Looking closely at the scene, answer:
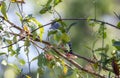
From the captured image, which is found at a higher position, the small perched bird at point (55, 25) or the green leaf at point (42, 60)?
the small perched bird at point (55, 25)

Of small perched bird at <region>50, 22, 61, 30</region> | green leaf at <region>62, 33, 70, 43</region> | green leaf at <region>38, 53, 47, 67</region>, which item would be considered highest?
small perched bird at <region>50, 22, 61, 30</region>

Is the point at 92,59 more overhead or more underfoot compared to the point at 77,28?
more overhead

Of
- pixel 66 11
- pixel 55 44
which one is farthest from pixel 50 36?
pixel 66 11

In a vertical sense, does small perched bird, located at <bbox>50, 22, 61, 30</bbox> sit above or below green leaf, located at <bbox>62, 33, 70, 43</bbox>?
above

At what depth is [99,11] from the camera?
5445mm

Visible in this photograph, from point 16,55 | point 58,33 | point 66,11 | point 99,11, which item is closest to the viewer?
point 58,33

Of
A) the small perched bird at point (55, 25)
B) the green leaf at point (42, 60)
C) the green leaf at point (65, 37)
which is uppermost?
the small perched bird at point (55, 25)

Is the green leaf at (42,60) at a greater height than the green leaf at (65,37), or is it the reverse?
the green leaf at (65,37)

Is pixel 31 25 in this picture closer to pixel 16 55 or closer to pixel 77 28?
pixel 16 55

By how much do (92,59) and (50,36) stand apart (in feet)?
0.42

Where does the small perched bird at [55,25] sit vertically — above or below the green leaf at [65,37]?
above

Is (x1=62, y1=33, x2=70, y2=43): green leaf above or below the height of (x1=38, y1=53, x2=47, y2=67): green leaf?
above

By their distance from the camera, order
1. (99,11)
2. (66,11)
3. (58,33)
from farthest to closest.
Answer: (66,11), (99,11), (58,33)

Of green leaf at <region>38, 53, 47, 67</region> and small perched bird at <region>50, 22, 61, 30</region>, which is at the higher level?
small perched bird at <region>50, 22, 61, 30</region>
